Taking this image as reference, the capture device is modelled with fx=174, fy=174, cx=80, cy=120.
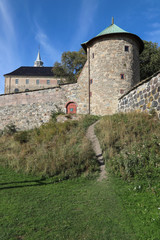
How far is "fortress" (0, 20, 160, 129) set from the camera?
16828 millimetres

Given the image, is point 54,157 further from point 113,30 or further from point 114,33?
point 113,30

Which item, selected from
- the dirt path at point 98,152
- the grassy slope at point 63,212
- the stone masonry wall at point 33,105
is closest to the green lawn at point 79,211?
the grassy slope at point 63,212

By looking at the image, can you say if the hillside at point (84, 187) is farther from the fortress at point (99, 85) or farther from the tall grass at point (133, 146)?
the fortress at point (99, 85)

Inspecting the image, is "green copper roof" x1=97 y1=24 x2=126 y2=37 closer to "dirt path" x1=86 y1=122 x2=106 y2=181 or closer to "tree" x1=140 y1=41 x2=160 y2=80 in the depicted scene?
"tree" x1=140 y1=41 x2=160 y2=80

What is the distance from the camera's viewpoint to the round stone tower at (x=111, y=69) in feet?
54.9

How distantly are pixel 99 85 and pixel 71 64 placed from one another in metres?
13.6

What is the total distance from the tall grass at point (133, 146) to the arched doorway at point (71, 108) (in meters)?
8.81

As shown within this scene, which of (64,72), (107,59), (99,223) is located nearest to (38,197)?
(99,223)

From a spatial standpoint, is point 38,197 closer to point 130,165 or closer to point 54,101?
point 130,165

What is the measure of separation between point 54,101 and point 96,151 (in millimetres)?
11742

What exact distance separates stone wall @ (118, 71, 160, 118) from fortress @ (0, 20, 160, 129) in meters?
3.75

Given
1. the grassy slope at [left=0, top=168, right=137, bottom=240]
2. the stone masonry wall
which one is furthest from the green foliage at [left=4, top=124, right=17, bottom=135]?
A: the grassy slope at [left=0, top=168, right=137, bottom=240]

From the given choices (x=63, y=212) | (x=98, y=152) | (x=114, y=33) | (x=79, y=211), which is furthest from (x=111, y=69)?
(x=63, y=212)

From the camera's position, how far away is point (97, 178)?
19.3 feet
